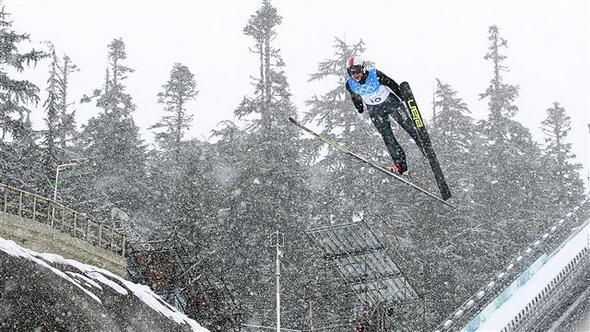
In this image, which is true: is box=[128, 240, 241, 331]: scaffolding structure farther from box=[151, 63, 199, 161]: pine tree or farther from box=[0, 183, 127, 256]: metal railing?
box=[151, 63, 199, 161]: pine tree

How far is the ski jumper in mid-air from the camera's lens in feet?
35.7

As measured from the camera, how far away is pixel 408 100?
11.1 metres

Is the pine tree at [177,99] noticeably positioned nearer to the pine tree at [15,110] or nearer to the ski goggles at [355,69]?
the pine tree at [15,110]

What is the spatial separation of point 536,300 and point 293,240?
13.6 m

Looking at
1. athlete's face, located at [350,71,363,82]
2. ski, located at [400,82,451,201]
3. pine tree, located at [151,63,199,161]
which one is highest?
pine tree, located at [151,63,199,161]

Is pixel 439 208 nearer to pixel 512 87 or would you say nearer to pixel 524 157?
pixel 524 157

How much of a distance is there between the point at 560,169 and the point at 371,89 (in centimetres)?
3640

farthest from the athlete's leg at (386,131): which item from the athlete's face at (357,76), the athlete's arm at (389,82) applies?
the athlete's face at (357,76)

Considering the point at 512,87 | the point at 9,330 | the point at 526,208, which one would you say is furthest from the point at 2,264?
the point at 512,87

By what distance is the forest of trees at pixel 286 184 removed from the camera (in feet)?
93.3

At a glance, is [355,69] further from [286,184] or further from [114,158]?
[114,158]

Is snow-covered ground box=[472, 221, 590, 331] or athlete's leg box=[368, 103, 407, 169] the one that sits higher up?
athlete's leg box=[368, 103, 407, 169]

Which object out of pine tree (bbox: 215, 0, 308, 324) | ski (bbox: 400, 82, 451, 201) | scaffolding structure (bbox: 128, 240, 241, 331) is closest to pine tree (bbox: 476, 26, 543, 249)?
pine tree (bbox: 215, 0, 308, 324)

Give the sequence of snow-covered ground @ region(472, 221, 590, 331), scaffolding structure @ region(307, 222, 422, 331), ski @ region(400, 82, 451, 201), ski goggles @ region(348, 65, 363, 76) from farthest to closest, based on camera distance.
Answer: scaffolding structure @ region(307, 222, 422, 331), snow-covered ground @ region(472, 221, 590, 331), ski @ region(400, 82, 451, 201), ski goggles @ region(348, 65, 363, 76)
